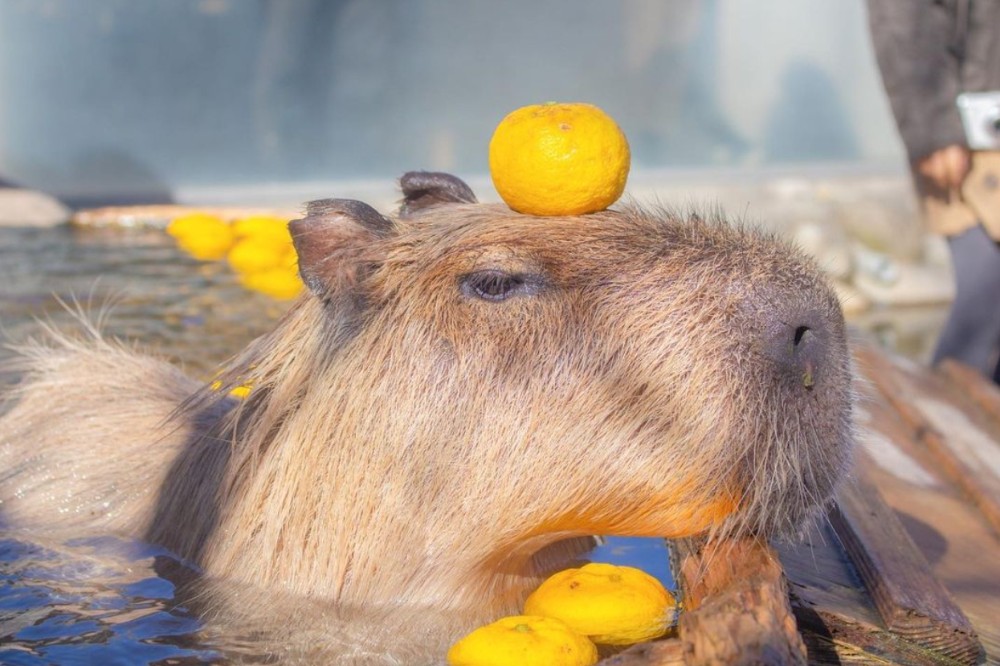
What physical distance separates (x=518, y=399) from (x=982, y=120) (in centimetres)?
339

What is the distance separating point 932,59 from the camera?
16.8 ft

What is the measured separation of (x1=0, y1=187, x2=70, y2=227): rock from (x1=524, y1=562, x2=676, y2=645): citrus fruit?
5.58m

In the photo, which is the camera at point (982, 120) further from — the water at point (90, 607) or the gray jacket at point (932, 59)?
the water at point (90, 607)

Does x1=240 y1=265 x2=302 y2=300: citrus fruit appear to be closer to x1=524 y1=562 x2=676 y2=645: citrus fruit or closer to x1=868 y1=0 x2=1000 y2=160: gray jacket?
x1=868 y1=0 x2=1000 y2=160: gray jacket

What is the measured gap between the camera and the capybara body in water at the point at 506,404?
2090 mm

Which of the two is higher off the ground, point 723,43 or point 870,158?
point 723,43

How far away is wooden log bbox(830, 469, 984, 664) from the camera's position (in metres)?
2.31

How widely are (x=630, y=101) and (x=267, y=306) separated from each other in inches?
205

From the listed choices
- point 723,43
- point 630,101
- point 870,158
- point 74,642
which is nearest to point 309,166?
point 630,101

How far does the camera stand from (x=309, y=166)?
30.1 ft

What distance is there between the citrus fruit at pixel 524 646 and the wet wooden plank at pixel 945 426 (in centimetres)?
134

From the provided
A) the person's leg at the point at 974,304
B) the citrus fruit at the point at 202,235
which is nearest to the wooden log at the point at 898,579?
the person's leg at the point at 974,304

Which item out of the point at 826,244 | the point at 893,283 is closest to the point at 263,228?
the point at 826,244

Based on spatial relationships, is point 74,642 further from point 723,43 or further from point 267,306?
point 723,43
